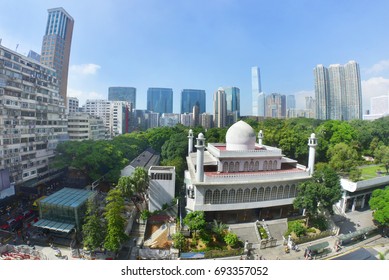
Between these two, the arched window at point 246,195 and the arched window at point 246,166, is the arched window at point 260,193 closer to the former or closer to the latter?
the arched window at point 246,195

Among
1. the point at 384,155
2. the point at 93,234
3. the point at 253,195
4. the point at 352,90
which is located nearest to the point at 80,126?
the point at 93,234

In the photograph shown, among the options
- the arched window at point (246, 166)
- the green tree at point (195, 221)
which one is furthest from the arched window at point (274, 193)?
the green tree at point (195, 221)

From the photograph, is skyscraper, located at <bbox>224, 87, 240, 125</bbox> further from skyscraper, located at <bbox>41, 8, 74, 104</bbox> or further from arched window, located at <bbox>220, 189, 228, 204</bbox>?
skyscraper, located at <bbox>41, 8, 74, 104</bbox>

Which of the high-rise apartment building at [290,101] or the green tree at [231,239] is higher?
the high-rise apartment building at [290,101]

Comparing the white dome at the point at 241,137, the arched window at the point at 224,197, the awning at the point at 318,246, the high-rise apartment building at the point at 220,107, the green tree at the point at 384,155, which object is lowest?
the awning at the point at 318,246

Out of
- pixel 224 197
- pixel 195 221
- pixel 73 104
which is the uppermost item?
pixel 73 104

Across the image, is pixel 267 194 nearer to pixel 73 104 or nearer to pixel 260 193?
pixel 260 193
